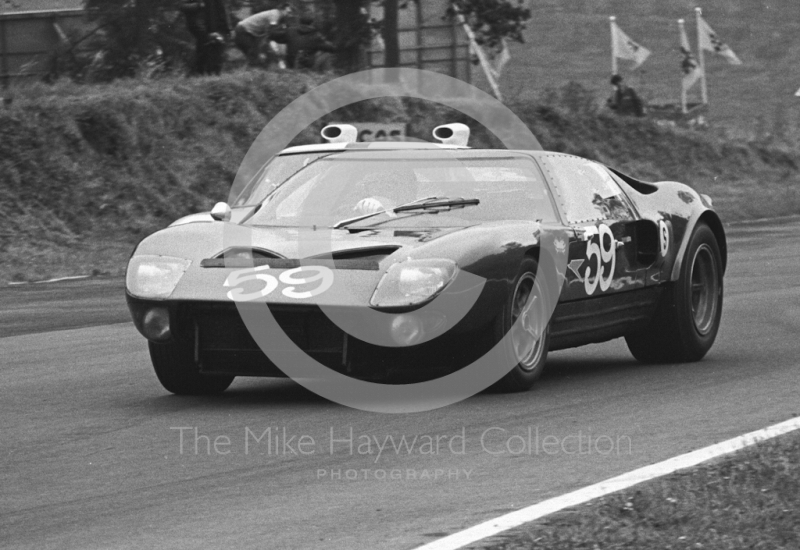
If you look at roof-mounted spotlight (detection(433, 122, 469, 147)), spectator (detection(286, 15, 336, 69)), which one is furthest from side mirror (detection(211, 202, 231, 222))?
spectator (detection(286, 15, 336, 69))

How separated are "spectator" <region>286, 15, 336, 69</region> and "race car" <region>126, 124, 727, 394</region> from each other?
18914 millimetres

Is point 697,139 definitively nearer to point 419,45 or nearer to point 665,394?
point 419,45

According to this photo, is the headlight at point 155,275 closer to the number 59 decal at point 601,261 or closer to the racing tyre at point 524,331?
the racing tyre at point 524,331

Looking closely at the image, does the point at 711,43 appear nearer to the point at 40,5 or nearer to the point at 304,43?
the point at 304,43

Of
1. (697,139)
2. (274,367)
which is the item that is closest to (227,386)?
(274,367)

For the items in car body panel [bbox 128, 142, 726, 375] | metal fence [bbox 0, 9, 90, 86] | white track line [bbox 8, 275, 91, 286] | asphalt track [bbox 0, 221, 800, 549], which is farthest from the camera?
metal fence [bbox 0, 9, 90, 86]

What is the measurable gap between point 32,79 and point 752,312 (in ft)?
58.6

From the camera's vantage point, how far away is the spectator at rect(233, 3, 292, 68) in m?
26.7

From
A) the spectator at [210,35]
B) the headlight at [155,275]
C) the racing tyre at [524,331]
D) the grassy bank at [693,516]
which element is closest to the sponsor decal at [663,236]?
the racing tyre at [524,331]

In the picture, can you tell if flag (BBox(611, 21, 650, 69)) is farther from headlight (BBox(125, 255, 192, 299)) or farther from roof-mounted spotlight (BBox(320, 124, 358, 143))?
headlight (BBox(125, 255, 192, 299))

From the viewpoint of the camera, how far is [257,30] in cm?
2745

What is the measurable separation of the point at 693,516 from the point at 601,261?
Answer: 10.8 feet

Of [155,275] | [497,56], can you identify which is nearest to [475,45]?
[497,56]

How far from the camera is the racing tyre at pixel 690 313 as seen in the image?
840cm
